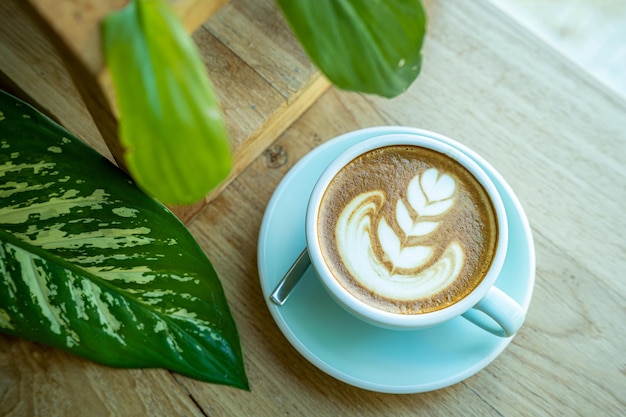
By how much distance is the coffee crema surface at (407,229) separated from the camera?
0.53 m

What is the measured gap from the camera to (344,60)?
0.36 metres

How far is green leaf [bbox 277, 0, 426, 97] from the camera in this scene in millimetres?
351

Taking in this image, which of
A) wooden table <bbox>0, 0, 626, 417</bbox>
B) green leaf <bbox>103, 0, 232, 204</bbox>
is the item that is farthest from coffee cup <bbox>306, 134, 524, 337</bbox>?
green leaf <bbox>103, 0, 232, 204</bbox>

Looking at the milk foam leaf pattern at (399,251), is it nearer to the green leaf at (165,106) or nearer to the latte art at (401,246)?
the latte art at (401,246)

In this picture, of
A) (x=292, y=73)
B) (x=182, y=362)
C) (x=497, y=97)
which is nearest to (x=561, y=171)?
(x=497, y=97)

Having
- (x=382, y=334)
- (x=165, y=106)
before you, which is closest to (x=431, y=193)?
(x=382, y=334)

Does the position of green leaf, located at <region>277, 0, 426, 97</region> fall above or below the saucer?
above

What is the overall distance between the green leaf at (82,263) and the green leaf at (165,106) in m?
0.23

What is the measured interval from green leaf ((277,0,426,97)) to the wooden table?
31 centimetres

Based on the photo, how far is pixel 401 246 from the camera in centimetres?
54

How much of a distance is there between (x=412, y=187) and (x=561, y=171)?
21 centimetres

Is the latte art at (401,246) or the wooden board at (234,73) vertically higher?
the wooden board at (234,73)

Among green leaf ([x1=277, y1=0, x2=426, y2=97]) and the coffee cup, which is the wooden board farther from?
green leaf ([x1=277, y1=0, x2=426, y2=97])

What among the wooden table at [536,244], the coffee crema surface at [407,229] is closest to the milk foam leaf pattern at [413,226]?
the coffee crema surface at [407,229]
